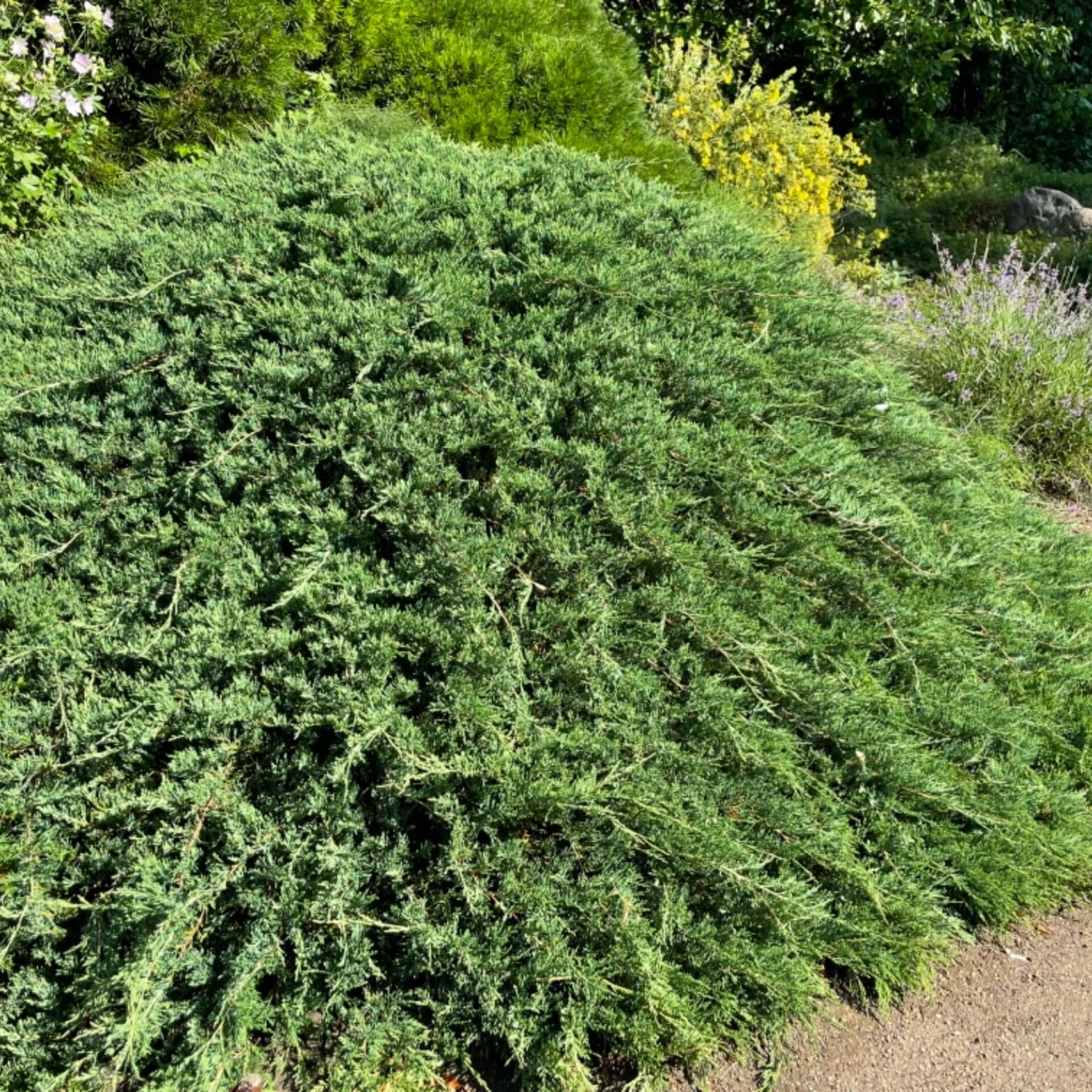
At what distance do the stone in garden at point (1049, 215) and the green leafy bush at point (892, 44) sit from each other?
1647mm

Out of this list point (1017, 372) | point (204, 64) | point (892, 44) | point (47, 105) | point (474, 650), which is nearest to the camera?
point (474, 650)

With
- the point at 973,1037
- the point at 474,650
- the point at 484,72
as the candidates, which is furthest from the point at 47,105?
the point at 973,1037

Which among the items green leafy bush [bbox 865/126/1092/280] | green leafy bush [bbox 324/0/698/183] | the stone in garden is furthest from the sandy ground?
the stone in garden

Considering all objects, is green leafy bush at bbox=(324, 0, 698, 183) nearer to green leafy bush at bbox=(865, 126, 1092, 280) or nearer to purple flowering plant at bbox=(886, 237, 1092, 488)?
purple flowering plant at bbox=(886, 237, 1092, 488)

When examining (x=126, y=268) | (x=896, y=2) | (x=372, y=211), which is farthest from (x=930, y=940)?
(x=896, y=2)

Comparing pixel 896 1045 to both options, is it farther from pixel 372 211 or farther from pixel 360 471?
pixel 372 211

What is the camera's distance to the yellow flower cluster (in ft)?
22.3

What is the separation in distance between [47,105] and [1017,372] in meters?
4.92

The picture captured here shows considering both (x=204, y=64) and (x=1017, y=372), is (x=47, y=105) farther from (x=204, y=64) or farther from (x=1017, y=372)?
(x=1017, y=372)

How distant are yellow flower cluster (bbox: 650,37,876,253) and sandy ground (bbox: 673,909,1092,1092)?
4.82 metres

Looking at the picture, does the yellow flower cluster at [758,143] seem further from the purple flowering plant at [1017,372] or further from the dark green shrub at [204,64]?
the dark green shrub at [204,64]

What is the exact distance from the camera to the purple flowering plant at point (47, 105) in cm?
394

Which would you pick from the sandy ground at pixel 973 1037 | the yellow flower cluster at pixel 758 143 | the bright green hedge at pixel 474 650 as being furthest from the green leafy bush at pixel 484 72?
the sandy ground at pixel 973 1037

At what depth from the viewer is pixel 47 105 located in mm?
4012
